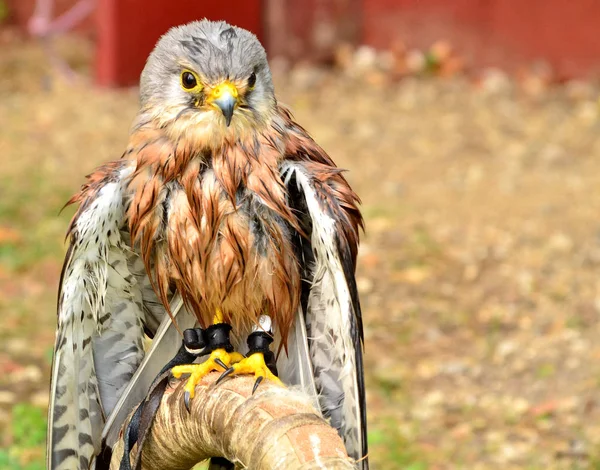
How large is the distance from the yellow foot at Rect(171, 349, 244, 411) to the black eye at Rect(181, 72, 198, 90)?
0.71 meters

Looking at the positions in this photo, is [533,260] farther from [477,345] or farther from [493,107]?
[493,107]

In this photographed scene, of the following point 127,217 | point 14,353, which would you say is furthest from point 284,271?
point 14,353

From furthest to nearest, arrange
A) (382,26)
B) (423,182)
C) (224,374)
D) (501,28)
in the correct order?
(382,26)
(501,28)
(423,182)
(224,374)

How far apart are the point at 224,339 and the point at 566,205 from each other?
4558mm

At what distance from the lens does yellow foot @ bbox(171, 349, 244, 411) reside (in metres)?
2.51

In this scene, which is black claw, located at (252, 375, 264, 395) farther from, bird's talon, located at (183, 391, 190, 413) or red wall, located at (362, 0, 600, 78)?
red wall, located at (362, 0, 600, 78)

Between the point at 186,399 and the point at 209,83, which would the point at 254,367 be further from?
the point at 209,83

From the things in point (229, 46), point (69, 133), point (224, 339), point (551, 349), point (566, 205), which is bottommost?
point (224, 339)

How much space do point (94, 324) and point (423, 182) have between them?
187 inches

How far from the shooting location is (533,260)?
6234 millimetres

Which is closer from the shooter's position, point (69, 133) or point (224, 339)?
point (224, 339)

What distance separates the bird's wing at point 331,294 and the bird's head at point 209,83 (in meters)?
0.19

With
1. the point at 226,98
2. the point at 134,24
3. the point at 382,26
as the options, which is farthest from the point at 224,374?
the point at 382,26

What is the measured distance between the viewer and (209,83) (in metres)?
2.69
